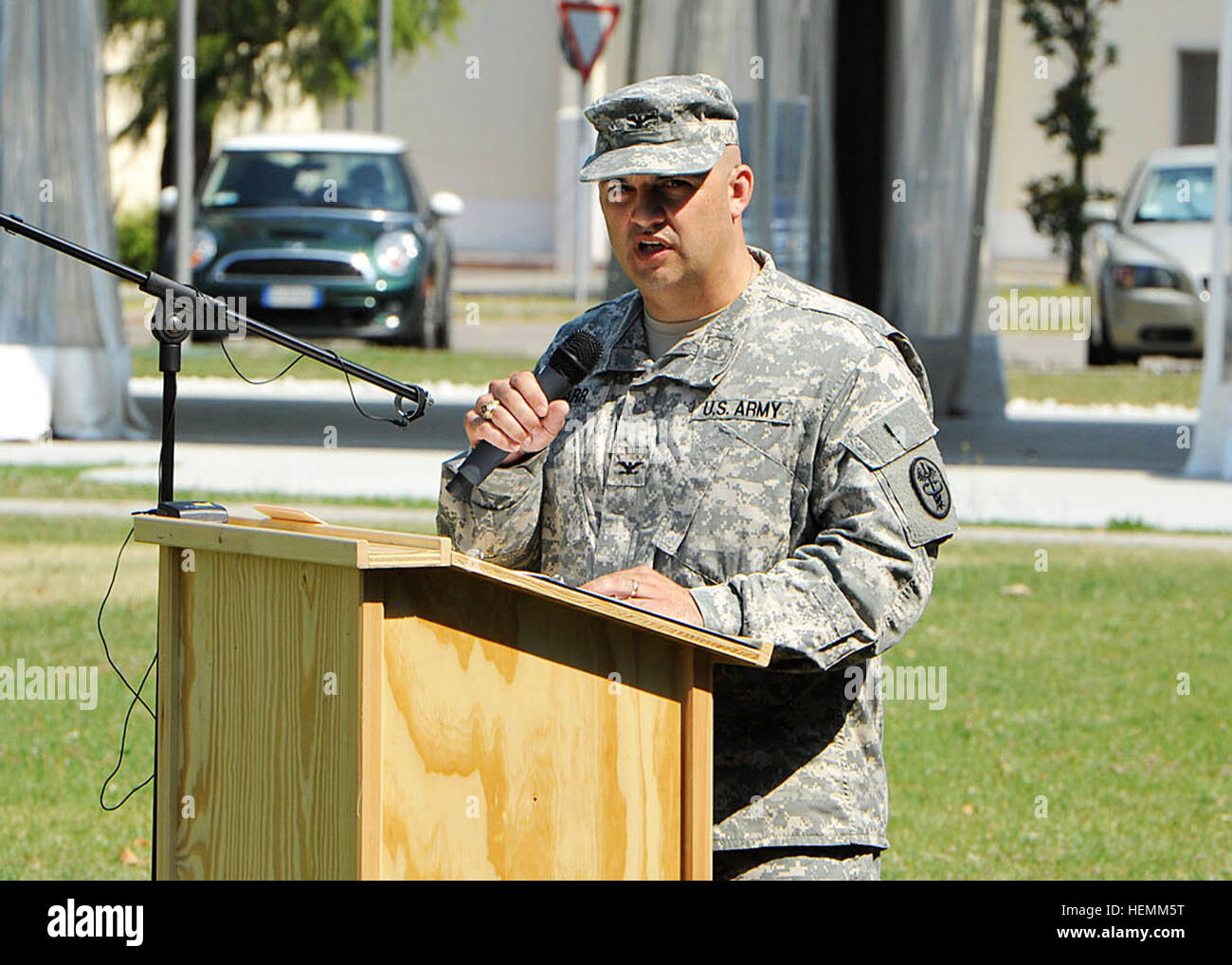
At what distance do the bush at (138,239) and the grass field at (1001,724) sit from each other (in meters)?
27.0

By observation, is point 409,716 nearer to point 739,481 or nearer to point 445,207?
point 739,481

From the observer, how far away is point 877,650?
310 cm

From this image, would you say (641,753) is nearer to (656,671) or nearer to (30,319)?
(656,671)

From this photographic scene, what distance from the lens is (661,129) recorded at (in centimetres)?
325

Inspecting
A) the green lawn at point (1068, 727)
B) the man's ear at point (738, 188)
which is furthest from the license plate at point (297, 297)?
the man's ear at point (738, 188)

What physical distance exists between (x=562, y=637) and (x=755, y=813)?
53cm

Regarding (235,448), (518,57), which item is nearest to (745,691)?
(235,448)

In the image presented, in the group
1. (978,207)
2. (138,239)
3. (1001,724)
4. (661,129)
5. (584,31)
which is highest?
(584,31)

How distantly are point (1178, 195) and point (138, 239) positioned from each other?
74.8 feet

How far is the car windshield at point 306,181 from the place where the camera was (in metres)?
19.1

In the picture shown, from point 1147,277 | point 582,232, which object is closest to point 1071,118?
point 582,232

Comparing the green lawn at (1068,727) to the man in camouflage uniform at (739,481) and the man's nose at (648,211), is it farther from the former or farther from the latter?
the man's nose at (648,211)

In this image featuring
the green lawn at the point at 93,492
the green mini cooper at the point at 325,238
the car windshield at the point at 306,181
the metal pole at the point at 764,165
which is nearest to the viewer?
the green lawn at the point at 93,492

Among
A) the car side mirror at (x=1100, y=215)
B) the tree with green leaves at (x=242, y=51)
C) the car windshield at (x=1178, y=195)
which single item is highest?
the tree with green leaves at (x=242, y=51)
